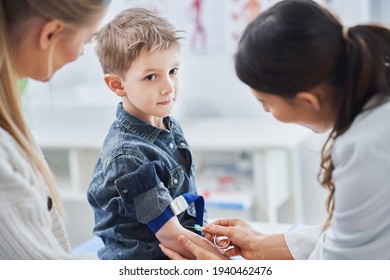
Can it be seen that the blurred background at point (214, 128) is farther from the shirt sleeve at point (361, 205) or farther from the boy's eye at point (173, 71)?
the shirt sleeve at point (361, 205)

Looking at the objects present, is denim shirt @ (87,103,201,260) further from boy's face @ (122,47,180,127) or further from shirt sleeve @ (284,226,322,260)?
shirt sleeve @ (284,226,322,260)

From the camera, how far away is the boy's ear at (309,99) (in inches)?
30.8

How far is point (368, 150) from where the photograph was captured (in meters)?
0.75

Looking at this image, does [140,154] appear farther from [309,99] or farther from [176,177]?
[309,99]

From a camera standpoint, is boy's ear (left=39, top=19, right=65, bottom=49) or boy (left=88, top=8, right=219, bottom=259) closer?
boy's ear (left=39, top=19, right=65, bottom=49)

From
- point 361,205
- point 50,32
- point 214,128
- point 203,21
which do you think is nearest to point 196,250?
point 361,205

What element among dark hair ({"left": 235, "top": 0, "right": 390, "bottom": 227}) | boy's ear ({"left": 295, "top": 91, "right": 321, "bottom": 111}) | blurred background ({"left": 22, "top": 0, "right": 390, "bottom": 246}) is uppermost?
dark hair ({"left": 235, "top": 0, "right": 390, "bottom": 227})

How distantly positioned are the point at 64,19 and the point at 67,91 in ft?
4.55

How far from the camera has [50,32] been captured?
0.79m

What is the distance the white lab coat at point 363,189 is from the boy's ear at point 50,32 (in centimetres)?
39

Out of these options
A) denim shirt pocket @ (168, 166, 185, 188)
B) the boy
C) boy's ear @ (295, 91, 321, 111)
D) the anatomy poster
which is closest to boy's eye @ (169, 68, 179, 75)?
the boy

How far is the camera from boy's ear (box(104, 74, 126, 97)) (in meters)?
0.97

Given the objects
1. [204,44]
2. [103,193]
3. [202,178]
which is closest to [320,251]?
[103,193]

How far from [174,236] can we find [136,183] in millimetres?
101
